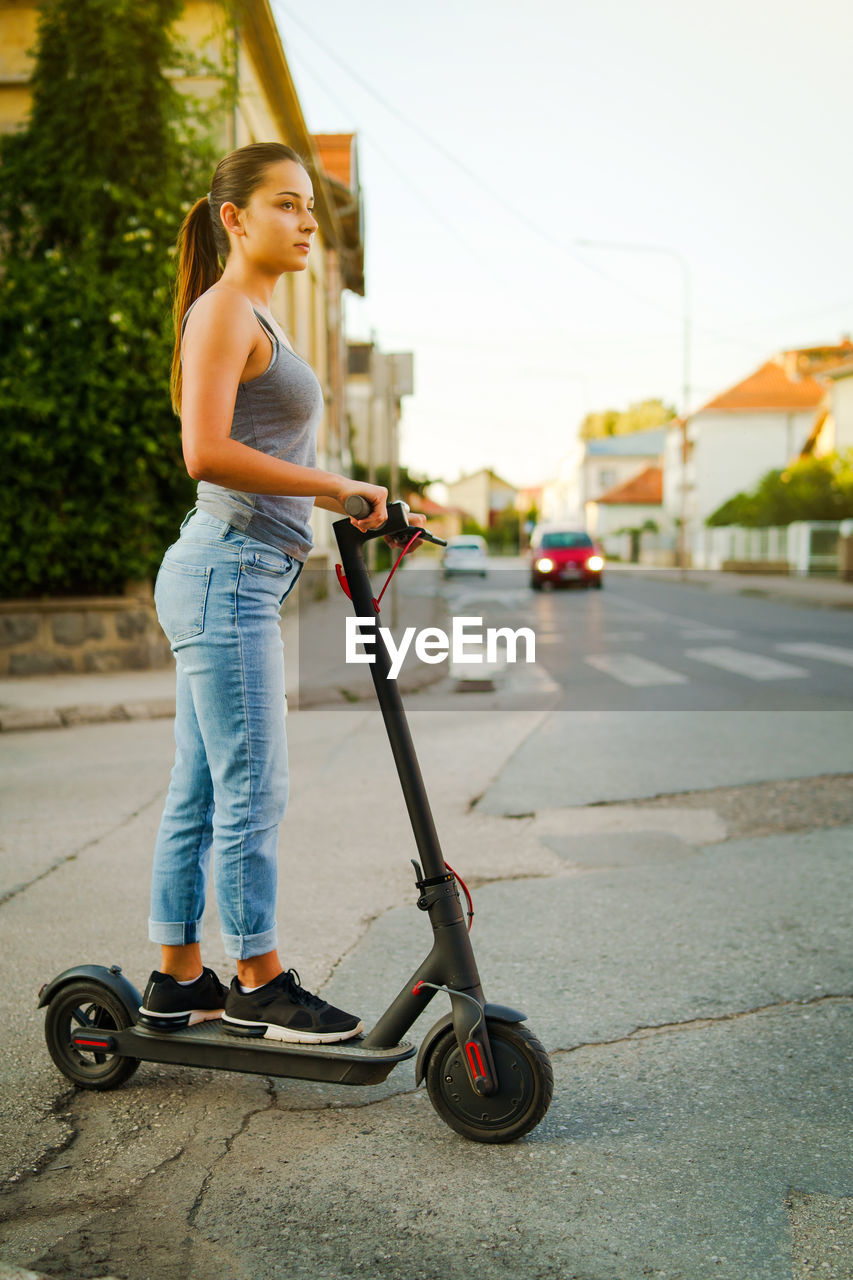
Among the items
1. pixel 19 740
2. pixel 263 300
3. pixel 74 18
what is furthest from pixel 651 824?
pixel 74 18

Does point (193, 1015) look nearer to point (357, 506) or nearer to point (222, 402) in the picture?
point (357, 506)

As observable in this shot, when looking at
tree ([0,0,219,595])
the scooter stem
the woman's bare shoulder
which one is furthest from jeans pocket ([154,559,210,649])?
tree ([0,0,219,595])

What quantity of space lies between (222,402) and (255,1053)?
138 centimetres

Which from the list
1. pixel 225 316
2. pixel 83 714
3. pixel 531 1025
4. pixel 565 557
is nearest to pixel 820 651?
pixel 83 714

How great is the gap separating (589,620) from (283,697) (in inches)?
664

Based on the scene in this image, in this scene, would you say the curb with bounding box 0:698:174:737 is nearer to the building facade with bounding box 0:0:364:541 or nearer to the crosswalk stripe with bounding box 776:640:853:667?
the building facade with bounding box 0:0:364:541

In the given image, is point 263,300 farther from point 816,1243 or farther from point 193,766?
point 816,1243

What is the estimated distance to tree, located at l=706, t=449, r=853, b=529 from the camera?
113 ft

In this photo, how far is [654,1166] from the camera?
2.29 m

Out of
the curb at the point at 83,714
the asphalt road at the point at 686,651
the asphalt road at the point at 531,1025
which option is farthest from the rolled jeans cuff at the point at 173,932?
Answer: the asphalt road at the point at 686,651

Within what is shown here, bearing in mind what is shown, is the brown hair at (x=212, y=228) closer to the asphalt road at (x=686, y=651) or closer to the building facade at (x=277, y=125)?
the building facade at (x=277, y=125)

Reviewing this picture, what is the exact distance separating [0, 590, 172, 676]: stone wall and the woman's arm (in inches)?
323

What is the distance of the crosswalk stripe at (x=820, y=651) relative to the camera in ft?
40.2

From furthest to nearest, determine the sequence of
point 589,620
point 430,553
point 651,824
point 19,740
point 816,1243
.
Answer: point 430,553 < point 589,620 < point 19,740 < point 651,824 < point 816,1243
